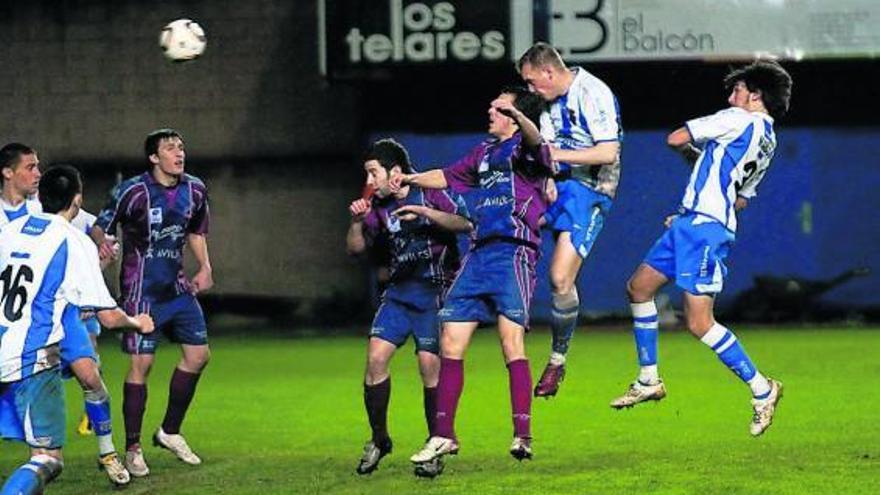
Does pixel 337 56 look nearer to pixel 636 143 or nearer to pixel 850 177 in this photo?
pixel 636 143

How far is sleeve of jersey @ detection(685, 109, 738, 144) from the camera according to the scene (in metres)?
9.92

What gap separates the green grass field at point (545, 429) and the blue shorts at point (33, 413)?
1.63m

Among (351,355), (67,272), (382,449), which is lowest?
(351,355)

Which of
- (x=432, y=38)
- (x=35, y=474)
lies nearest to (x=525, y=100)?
(x=35, y=474)

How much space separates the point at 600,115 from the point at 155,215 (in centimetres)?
281

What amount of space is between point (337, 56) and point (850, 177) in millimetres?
6468

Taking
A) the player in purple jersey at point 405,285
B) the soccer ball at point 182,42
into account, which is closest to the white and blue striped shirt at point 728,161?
the player in purple jersey at point 405,285

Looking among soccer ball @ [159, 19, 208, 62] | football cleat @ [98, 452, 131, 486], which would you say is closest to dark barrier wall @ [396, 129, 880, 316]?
soccer ball @ [159, 19, 208, 62]

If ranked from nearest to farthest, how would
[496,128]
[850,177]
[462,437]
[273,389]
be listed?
1. [496,128]
2. [462,437]
3. [273,389]
4. [850,177]

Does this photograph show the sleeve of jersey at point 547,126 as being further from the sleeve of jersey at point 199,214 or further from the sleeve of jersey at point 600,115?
the sleeve of jersey at point 199,214

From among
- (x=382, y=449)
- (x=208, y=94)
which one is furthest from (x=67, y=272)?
(x=208, y=94)

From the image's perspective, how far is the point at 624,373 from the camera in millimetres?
16062

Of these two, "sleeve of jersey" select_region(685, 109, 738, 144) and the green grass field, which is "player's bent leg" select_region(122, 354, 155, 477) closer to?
the green grass field

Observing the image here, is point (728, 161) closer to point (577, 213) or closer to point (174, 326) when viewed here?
point (577, 213)
